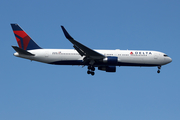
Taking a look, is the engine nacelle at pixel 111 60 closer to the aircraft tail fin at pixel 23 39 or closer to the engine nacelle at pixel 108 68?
the engine nacelle at pixel 108 68

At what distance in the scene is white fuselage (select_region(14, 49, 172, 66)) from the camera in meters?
38.1

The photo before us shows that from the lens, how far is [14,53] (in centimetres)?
3797

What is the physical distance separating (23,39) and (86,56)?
9602 millimetres

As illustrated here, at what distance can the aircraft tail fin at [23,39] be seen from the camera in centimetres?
3972

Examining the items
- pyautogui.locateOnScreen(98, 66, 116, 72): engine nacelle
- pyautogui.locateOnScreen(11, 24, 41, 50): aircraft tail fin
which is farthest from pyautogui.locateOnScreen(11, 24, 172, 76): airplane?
pyautogui.locateOnScreen(98, 66, 116, 72): engine nacelle

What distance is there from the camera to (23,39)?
40.2 m

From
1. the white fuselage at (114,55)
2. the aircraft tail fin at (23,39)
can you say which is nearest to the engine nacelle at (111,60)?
the white fuselage at (114,55)

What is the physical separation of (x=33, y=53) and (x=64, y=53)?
4.18 metres

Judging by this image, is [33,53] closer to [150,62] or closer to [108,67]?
[108,67]

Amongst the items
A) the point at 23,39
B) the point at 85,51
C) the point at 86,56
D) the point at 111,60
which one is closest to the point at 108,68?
the point at 111,60

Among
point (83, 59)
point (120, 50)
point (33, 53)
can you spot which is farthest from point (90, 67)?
point (33, 53)

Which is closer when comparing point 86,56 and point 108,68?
point 86,56

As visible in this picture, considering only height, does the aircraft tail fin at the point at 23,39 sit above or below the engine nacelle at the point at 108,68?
above

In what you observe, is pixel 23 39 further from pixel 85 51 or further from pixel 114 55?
pixel 114 55
